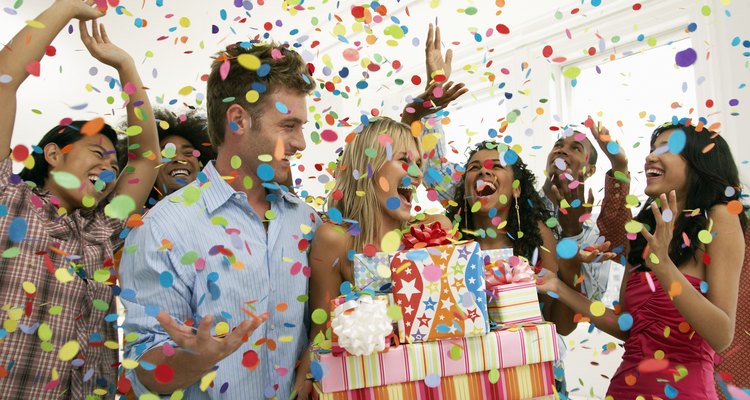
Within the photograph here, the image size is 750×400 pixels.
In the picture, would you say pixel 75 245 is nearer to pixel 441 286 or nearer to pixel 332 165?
pixel 332 165

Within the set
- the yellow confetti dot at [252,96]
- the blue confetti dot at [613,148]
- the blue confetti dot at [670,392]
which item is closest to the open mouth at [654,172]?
the blue confetti dot at [613,148]

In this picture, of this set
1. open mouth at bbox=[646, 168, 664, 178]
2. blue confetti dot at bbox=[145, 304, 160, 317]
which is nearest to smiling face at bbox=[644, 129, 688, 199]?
open mouth at bbox=[646, 168, 664, 178]

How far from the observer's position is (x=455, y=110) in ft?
14.9

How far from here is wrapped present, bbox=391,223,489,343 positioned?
1.17 m

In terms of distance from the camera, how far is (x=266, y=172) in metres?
1.35

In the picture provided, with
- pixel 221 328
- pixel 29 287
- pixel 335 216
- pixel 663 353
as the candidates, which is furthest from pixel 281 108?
pixel 663 353

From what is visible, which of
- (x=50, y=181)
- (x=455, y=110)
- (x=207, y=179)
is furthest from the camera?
(x=455, y=110)

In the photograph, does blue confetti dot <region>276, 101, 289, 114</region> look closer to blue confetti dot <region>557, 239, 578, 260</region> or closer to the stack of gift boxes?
the stack of gift boxes

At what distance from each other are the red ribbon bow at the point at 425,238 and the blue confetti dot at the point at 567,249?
0.65 meters

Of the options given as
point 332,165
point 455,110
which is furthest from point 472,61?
point 332,165

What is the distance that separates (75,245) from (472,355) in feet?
3.53

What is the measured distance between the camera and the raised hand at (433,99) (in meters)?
1.67

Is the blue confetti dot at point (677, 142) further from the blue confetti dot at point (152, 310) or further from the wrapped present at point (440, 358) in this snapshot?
the blue confetti dot at point (152, 310)

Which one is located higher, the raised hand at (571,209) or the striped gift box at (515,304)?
the raised hand at (571,209)
